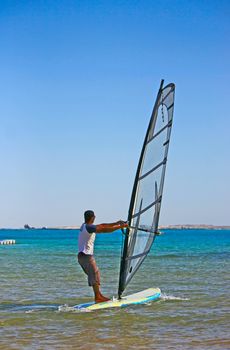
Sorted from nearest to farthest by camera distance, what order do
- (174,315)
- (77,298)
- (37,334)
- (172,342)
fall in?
(172,342), (37,334), (174,315), (77,298)

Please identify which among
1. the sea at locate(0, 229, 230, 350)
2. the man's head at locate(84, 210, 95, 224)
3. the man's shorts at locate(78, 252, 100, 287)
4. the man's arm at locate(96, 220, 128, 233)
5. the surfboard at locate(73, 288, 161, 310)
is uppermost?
the man's head at locate(84, 210, 95, 224)

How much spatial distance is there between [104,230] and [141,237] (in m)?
1.13

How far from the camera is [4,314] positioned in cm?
950

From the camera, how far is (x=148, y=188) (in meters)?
9.70

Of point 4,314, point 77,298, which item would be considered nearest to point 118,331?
point 4,314

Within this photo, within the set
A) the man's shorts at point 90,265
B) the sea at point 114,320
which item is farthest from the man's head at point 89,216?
the sea at point 114,320

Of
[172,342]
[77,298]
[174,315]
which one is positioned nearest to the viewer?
[172,342]

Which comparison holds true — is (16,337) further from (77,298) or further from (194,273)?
(194,273)

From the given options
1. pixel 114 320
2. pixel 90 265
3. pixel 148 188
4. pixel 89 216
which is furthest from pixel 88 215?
pixel 114 320

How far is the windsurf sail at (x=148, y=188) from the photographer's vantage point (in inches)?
372

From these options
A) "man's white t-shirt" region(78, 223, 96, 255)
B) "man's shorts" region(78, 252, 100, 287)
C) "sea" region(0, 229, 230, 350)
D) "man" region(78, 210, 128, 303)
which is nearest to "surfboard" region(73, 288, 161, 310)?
"sea" region(0, 229, 230, 350)

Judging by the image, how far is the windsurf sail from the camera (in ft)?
31.0

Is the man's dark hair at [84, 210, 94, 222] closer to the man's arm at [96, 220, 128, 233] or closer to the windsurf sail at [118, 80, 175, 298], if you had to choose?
the man's arm at [96, 220, 128, 233]

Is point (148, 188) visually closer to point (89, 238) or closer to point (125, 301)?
point (89, 238)
